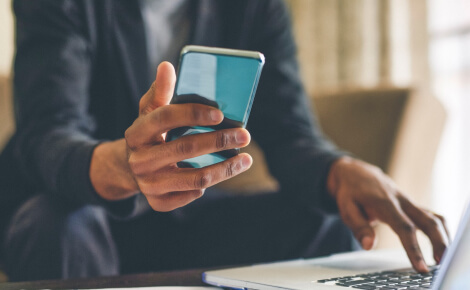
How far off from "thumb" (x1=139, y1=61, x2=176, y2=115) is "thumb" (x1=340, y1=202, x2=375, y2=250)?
0.29 meters

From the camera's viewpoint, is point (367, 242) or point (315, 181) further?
point (315, 181)

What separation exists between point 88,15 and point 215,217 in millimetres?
379

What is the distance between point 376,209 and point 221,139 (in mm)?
278

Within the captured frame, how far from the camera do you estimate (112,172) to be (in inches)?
19.5

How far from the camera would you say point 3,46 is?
202 centimetres

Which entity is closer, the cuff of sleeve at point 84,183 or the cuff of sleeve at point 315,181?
the cuff of sleeve at point 84,183

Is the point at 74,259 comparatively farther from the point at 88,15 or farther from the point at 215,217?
the point at 88,15

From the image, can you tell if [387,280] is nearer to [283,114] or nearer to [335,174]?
[335,174]

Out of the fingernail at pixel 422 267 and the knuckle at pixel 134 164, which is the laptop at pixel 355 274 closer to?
the fingernail at pixel 422 267

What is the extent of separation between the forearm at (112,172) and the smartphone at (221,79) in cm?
13

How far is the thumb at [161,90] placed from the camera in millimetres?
370

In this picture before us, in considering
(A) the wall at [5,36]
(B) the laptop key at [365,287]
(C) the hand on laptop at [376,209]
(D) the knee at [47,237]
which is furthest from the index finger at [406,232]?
(A) the wall at [5,36]

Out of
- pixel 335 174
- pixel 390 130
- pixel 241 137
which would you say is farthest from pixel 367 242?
pixel 390 130

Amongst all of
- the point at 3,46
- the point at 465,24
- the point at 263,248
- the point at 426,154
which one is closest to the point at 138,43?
the point at 263,248
